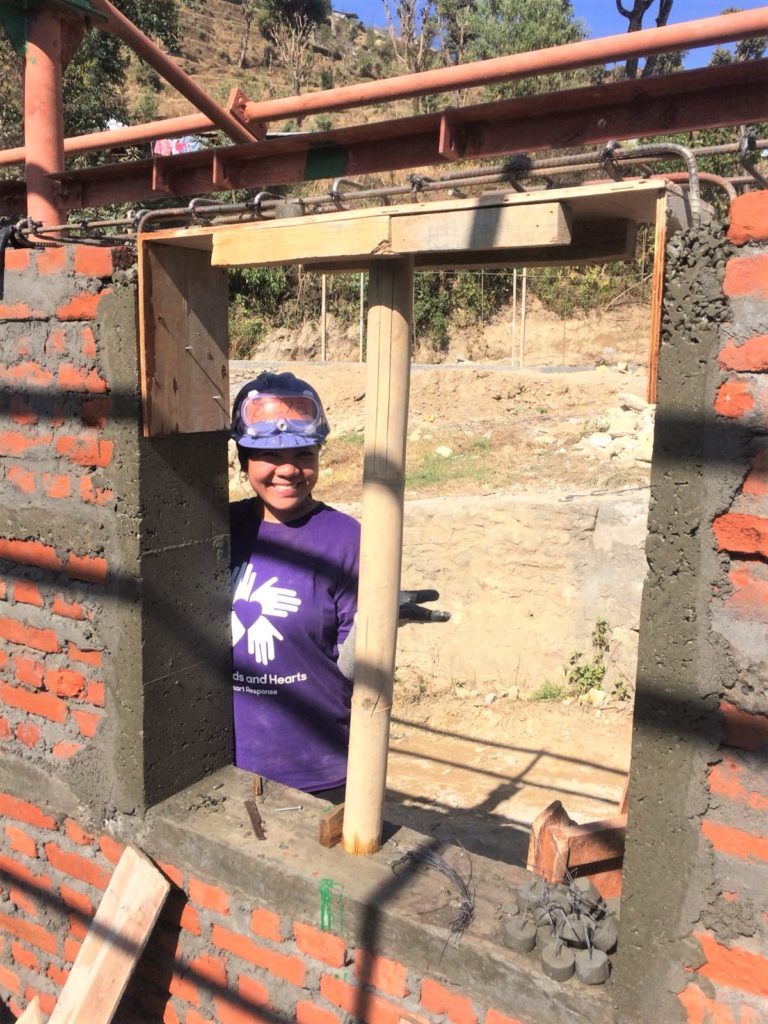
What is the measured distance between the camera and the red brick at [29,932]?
2.85 meters

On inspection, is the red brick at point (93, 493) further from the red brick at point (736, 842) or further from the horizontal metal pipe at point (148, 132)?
the horizontal metal pipe at point (148, 132)

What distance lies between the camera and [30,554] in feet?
8.83

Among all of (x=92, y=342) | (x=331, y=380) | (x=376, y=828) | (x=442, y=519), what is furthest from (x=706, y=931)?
(x=331, y=380)

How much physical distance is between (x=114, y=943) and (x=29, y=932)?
645mm

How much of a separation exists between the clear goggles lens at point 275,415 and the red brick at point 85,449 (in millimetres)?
459

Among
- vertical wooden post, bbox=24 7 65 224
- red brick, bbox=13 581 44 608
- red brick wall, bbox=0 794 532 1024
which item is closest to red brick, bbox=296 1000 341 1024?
red brick wall, bbox=0 794 532 1024

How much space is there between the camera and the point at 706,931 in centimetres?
170

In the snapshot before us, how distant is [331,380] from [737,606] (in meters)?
14.3

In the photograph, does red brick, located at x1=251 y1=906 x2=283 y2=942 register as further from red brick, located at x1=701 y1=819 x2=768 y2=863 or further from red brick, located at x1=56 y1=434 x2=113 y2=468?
red brick, located at x1=56 y1=434 x2=113 y2=468

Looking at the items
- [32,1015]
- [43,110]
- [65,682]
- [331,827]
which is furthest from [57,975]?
[43,110]

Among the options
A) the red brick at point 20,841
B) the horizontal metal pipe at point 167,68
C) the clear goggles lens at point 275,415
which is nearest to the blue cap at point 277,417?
the clear goggles lens at point 275,415

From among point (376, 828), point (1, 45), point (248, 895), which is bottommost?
point (248, 895)

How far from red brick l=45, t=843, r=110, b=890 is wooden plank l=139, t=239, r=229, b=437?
4.58 feet

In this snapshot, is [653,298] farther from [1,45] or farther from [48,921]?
[1,45]
